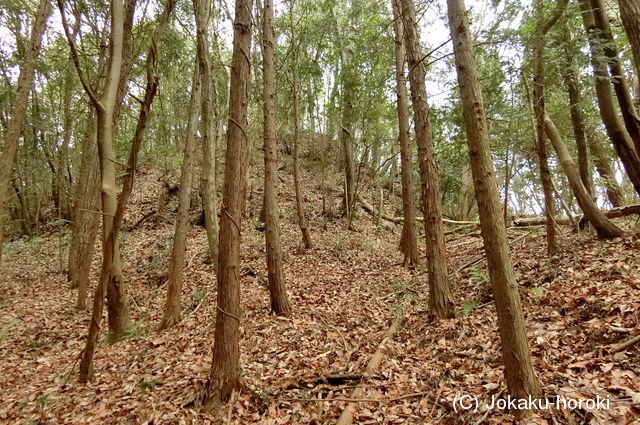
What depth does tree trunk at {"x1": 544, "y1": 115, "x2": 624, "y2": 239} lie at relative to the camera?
6.62m

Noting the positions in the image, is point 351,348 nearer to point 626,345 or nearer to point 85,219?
point 626,345

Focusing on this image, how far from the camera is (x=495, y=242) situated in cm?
308

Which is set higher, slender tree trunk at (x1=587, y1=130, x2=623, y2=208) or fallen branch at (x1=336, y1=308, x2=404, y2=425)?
slender tree trunk at (x1=587, y1=130, x2=623, y2=208)

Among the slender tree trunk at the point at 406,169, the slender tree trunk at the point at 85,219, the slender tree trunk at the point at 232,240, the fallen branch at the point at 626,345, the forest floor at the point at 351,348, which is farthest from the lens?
the slender tree trunk at the point at 406,169

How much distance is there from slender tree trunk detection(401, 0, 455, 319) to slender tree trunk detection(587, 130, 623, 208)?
485 centimetres

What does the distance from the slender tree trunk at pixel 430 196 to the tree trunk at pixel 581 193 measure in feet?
7.85

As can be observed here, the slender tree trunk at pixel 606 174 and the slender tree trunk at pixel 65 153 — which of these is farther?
the slender tree trunk at pixel 65 153

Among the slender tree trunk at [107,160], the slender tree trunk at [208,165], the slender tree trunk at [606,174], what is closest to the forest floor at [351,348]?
the slender tree trunk at [107,160]

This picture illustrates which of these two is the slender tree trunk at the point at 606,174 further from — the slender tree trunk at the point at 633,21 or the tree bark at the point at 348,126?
the tree bark at the point at 348,126

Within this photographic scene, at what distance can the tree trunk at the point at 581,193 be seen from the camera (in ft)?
21.7

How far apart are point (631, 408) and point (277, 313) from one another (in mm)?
4985

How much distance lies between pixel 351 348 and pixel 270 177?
3.91 meters

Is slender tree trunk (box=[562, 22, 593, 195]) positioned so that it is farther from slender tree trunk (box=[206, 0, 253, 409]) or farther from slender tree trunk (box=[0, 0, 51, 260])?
slender tree trunk (box=[0, 0, 51, 260])

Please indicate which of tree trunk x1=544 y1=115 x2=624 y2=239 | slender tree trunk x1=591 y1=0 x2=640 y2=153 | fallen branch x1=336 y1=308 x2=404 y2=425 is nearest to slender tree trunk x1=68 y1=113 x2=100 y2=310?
fallen branch x1=336 y1=308 x2=404 y2=425
